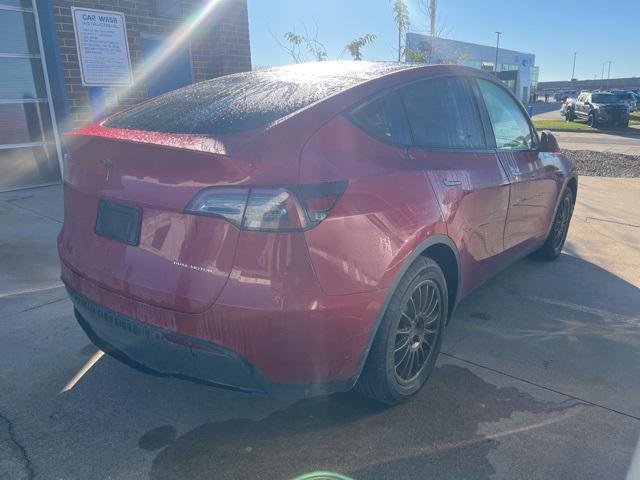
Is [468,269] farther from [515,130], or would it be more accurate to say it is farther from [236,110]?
[236,110]

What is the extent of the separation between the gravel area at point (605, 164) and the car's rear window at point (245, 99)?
30.3 feet

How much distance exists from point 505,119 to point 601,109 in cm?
2530

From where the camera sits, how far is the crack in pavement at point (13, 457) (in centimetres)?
214

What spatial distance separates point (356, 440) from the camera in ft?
7.76

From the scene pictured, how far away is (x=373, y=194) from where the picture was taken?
2.18m

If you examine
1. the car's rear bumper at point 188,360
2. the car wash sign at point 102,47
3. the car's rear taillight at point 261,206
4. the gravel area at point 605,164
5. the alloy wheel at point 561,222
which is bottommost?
the gravel area at point 605,164

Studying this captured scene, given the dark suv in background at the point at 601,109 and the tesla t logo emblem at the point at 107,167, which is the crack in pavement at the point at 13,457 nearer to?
the tesla t logo emblem at the point at 107,167

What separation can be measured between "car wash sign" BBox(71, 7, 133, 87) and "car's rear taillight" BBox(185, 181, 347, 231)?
692 cm

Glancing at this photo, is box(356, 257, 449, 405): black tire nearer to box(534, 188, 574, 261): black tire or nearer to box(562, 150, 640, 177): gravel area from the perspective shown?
box(534, 188, 574, 261): black tire

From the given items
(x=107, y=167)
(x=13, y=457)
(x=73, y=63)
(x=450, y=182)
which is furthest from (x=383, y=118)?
(x=73, y=63)

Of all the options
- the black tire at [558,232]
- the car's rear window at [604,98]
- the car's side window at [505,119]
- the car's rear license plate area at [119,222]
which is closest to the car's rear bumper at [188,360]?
the car's rear license plate area at [119,222]

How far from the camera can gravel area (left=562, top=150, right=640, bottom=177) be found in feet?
34.7

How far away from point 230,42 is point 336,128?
7.80 meters

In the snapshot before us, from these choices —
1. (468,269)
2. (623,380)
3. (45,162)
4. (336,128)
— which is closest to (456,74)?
(468,269)
